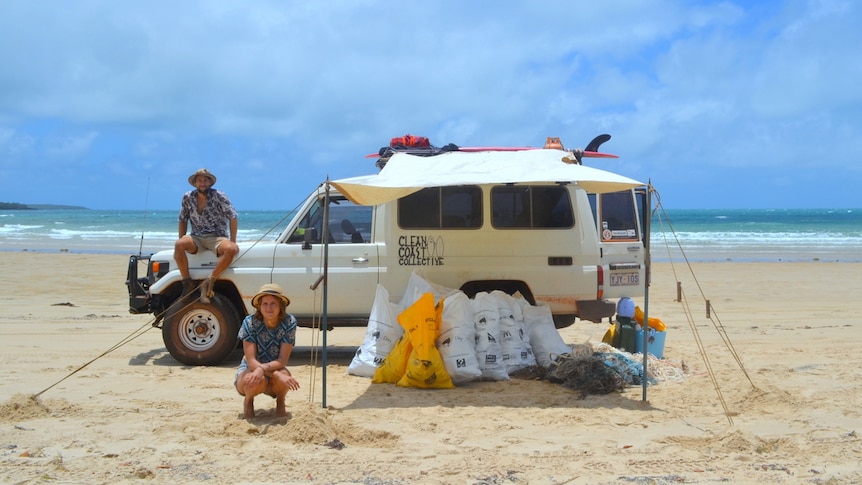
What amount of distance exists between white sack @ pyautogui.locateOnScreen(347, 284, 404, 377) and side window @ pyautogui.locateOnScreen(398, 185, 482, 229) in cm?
83

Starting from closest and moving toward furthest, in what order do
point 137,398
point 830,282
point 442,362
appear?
point 137,398
point 442,362
point 830,282

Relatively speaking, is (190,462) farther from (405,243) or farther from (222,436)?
(405,243)

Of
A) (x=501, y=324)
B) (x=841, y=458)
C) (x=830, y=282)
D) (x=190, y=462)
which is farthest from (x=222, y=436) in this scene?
(x=830, y=282)

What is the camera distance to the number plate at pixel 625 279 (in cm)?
760

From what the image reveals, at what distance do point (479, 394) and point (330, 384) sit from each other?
1.41 meters

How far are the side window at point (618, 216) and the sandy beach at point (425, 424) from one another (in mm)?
1411

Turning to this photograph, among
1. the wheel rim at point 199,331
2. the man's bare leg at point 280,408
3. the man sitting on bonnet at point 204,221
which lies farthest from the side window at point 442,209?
the man's bare leg at point 280,408

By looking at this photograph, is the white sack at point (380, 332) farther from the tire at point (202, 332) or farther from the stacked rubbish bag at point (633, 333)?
the stacked rubbish bag at point (633, 333)

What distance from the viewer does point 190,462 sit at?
4.66 meters

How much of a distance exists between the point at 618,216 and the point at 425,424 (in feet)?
11.5

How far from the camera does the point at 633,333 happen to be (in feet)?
25.3

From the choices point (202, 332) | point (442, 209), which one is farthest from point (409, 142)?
point (202, 332)

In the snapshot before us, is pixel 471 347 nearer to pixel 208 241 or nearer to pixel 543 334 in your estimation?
pixel 543 334

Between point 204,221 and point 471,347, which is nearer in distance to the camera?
point 471,347
